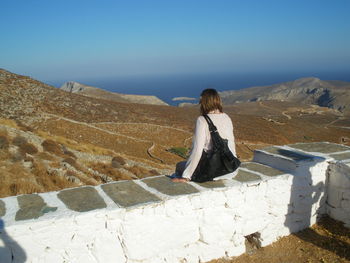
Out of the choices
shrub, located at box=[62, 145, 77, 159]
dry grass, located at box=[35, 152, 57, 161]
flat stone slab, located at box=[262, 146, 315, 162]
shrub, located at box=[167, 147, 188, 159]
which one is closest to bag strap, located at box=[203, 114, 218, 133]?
flat stone slab, located at box=[262, 146, 315, 162]

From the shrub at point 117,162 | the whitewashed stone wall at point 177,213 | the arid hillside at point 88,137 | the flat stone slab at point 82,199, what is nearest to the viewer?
the whitewashed stone wall at point 177,213

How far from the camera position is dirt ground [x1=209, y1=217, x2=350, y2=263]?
445 centimetres

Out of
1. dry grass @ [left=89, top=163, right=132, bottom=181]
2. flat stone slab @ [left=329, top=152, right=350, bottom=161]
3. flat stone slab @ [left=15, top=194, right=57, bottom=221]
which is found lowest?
dry grass @ [left=89, top=163, right=132, bottom=181]

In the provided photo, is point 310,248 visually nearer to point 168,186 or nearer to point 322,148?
Answer: point 322,148

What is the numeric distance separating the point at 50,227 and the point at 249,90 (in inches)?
5518

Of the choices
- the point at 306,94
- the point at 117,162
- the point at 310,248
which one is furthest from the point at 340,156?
the point at 306,94

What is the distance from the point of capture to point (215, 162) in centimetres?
440

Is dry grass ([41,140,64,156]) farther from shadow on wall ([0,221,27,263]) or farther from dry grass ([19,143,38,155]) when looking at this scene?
shadow on wall ([0,221,27,263])

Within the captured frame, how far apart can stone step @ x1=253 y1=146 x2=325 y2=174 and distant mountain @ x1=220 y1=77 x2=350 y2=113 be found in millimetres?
91108

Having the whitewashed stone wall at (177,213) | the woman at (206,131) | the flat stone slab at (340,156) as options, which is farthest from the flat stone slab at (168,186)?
the flat stone slab at (340,156)

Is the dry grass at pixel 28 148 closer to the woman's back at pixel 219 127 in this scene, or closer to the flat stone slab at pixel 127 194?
the flat stone slab at pixel 127 194

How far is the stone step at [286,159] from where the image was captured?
16.4 ft

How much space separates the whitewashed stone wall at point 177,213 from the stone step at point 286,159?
18 mm

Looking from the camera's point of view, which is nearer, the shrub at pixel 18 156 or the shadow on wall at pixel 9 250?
the shadow on wall at pixel 9 250
